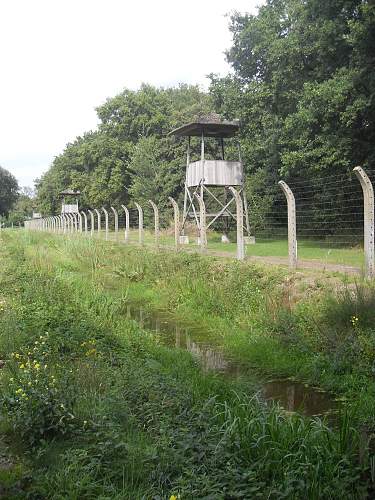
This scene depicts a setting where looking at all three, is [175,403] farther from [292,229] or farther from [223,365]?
[292,229]

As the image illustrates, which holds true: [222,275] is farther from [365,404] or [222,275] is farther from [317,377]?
[365,404]

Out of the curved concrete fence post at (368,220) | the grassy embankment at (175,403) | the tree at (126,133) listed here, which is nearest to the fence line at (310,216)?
the curved concrete fence post at (368,220)

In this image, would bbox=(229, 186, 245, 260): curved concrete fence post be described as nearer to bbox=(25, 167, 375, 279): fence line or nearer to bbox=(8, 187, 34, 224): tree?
bbox=(25, 167, 375, 279): fence line

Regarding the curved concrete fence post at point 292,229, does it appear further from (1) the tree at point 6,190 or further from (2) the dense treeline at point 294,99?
(1) the tree at point 6,190

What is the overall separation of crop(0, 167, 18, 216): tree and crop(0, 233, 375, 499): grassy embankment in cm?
8861

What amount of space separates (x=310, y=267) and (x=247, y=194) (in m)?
15.9

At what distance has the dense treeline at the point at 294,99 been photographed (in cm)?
1652

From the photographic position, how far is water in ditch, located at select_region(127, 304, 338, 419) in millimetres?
6023

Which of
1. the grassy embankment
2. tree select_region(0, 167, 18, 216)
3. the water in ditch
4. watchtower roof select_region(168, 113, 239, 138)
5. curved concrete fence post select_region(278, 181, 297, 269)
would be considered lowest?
the water in ditch

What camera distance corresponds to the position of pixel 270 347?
317 inches

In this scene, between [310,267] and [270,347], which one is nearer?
[270,347]

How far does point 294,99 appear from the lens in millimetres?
22969

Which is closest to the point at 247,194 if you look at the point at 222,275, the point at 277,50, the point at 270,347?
the point at 277,50

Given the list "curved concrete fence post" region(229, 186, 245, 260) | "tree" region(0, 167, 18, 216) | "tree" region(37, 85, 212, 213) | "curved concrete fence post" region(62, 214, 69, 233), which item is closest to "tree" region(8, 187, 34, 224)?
"tree" region(0, 167, 18, 216)
